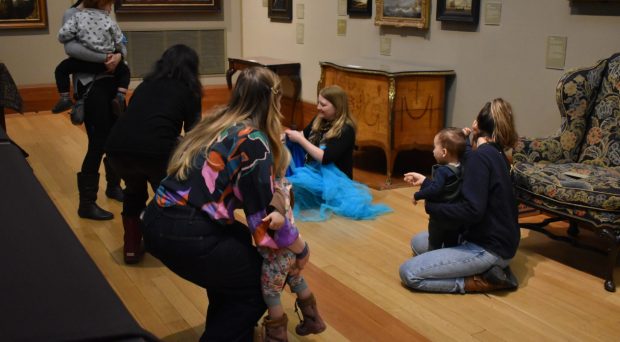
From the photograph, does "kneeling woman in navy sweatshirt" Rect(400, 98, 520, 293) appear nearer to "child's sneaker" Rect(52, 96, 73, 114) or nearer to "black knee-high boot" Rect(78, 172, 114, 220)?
"black knee-high boot" Rect(78, 172, 114, 220)

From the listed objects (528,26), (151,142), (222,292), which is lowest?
(222,292)

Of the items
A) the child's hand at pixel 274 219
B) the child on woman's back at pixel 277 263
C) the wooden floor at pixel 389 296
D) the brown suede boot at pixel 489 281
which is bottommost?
the wooden floor at pixel 389 296

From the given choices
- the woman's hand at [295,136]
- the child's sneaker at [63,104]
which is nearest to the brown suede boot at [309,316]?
the woman's hand at [295,136]

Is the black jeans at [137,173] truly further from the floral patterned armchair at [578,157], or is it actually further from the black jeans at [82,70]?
the floral patterned armchair at [578,157]

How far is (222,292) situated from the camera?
2588 mm

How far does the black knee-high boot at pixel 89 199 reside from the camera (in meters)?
4.59

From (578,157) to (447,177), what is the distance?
4.17ft

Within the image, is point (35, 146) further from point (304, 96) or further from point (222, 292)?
point (222, 292)

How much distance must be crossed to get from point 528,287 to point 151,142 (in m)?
2.16

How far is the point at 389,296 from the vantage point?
3.54 m

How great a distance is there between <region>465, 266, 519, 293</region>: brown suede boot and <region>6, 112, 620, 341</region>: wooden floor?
40 millimetres

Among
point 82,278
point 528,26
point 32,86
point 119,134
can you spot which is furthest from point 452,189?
point 32,86

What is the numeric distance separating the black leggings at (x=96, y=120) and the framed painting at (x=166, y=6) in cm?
463


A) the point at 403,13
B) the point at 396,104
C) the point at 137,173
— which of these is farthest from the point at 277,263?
the point at 403,13
